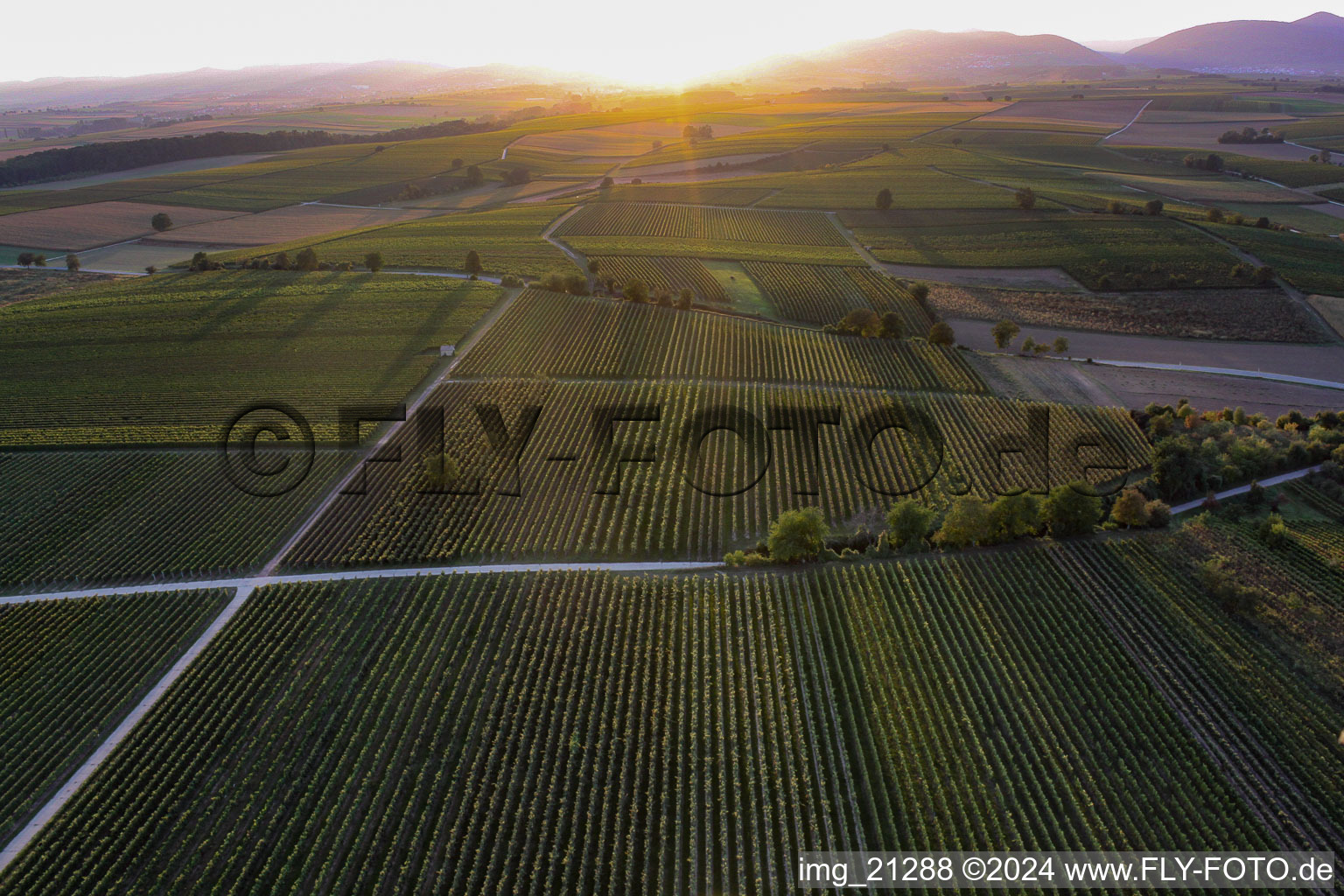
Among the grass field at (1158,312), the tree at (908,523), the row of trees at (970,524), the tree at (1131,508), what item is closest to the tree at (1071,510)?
the row of trees at (970,524)

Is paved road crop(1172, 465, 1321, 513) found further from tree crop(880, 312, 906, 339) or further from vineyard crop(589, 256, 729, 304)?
vineyard crop(589, 256, 729, 304)

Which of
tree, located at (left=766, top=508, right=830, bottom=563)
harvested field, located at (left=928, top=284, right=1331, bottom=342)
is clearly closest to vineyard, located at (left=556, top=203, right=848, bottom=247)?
harvested field, located at (left=928, top=284, right=1331, bottom=342)

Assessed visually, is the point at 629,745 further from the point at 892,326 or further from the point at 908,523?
the point at 892,326

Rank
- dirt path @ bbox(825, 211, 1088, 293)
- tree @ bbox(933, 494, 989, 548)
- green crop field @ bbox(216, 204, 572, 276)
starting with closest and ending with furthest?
tree @ bbox(933, 494, 989, 548) < dirt path @ bbox(825, 211, 1088, 293) < green crop field @ bbox(216, 204, 572, 276)

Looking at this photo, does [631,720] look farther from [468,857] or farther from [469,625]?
[469,625]

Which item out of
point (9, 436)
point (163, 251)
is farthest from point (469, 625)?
point (163, 251)
